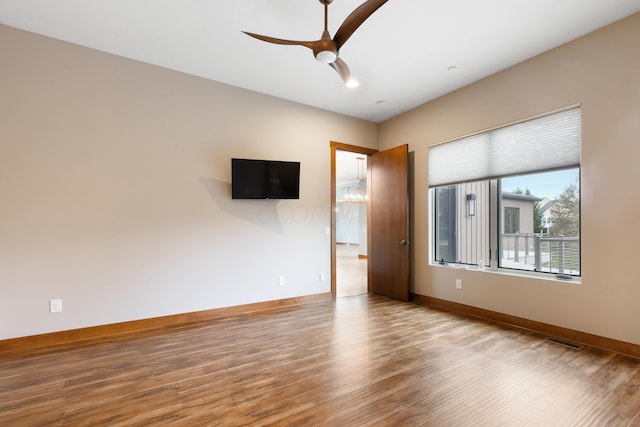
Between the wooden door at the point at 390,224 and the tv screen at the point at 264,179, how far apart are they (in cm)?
171

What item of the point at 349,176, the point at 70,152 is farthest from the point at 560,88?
the point at 349,176

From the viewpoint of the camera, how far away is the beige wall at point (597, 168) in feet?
8.87

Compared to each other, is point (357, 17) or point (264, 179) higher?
point (357, 17)

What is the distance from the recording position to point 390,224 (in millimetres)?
5020

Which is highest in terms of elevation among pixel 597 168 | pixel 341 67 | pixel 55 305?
pixel 341 67

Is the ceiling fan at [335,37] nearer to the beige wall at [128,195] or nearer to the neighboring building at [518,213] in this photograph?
the beige wall at [128,195]

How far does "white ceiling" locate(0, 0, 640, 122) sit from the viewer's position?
259 centimetres

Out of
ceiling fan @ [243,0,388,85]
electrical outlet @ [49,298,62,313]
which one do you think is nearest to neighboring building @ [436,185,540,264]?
ceiling fan @ [243,0,388,85]

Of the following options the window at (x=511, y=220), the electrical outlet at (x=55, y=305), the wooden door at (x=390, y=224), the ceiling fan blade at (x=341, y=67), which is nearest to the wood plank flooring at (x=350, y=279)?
the wooden door at (x=390, y=224)

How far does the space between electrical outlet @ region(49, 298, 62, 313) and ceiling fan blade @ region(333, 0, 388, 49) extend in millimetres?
3713

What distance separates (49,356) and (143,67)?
322cm

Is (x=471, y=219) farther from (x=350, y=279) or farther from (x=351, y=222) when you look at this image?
(x=351, y=222)

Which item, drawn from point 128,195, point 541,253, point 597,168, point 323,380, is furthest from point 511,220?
point 128,195

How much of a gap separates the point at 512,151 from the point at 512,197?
1.97ft
